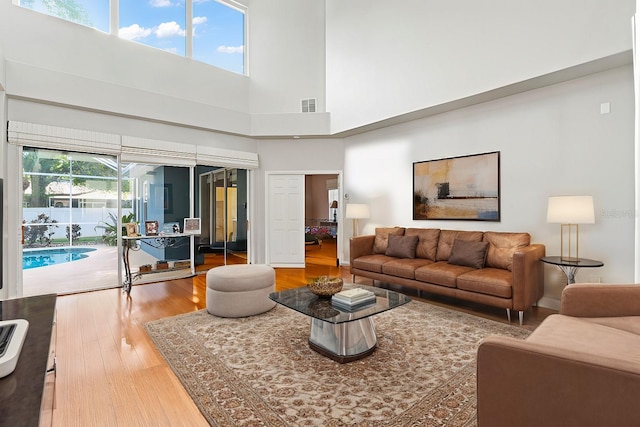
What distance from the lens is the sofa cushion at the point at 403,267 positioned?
13.8ft

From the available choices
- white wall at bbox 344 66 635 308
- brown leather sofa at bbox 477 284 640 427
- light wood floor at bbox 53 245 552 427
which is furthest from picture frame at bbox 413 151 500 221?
brown leather sofa at bbox 477 284 640 427

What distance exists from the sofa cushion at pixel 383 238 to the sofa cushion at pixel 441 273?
1.01 meters

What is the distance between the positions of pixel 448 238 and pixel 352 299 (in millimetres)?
2476

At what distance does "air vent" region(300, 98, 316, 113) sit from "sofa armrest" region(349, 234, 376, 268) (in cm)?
299

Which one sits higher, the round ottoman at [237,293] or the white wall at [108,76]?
the white wall at [108,76]

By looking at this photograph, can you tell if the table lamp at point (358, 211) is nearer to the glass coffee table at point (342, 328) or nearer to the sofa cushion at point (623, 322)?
the glass coffee table at point (342, 328)

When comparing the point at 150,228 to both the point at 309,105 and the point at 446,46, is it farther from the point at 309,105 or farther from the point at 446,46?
the point at 446,46

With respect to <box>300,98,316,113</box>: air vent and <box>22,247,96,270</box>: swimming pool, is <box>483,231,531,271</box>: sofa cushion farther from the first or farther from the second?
<box>22,247,96,270</box>: swimming pool

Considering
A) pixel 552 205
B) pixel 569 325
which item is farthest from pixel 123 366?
pixel 552 205

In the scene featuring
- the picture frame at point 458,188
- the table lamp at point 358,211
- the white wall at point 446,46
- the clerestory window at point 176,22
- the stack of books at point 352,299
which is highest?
the clerestory window at point 176,22

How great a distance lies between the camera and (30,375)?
43.6 inches

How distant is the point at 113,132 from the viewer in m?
4.97

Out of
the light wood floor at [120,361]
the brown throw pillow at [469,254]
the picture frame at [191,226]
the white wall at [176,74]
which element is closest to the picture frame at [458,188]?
the brown throw pillow at [469,254]

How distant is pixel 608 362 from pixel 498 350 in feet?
1.11
